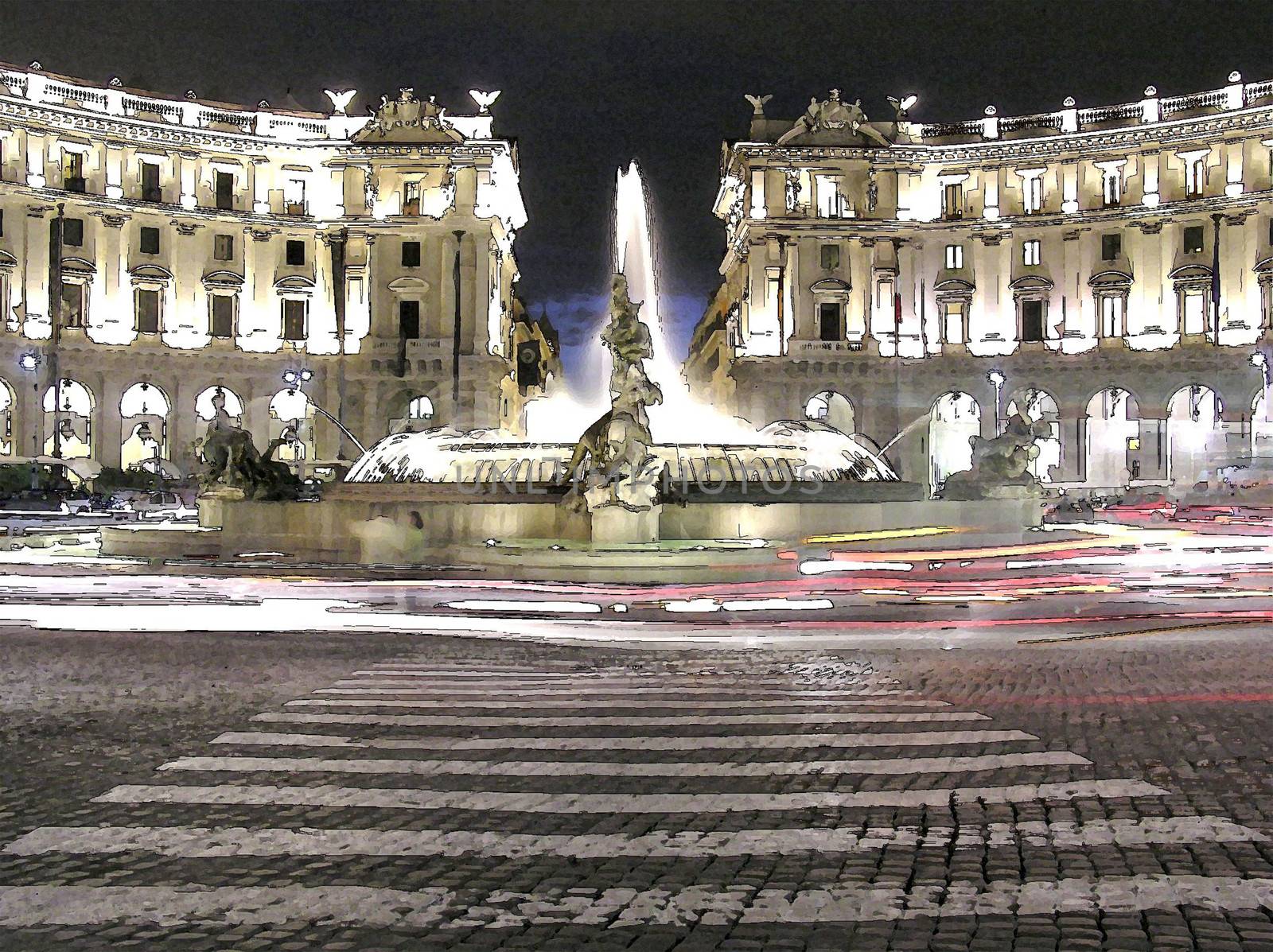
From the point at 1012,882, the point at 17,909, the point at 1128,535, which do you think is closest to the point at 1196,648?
the point at 1012,882

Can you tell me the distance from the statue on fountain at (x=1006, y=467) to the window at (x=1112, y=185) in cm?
4135

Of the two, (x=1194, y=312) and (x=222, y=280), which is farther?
(x=222, y=280)

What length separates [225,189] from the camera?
70.4 metres

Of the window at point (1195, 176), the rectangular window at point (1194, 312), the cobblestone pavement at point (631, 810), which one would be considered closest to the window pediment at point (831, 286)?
the rectangular window at point (1194, 312)

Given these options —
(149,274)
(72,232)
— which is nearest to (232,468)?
(149,274)

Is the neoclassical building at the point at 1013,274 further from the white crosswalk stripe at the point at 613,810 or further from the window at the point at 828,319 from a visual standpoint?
the white crosswalk stripe at the point at 613,810

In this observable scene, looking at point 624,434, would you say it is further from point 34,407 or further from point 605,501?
point 34,407

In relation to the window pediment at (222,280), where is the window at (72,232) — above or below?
above

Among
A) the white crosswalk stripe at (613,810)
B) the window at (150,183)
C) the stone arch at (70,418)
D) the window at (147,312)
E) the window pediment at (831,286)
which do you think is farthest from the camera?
the window pediment at (831,286)

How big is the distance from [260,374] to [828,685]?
6130 cm

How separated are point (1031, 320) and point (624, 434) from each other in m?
51.9

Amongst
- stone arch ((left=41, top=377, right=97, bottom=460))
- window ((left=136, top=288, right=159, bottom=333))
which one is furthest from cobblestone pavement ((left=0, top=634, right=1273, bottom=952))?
window ((left=136, top=288, right=159, bottom=333))

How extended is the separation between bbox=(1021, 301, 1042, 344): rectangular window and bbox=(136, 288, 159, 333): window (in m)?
42.6

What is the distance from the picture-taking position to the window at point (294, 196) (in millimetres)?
71000
